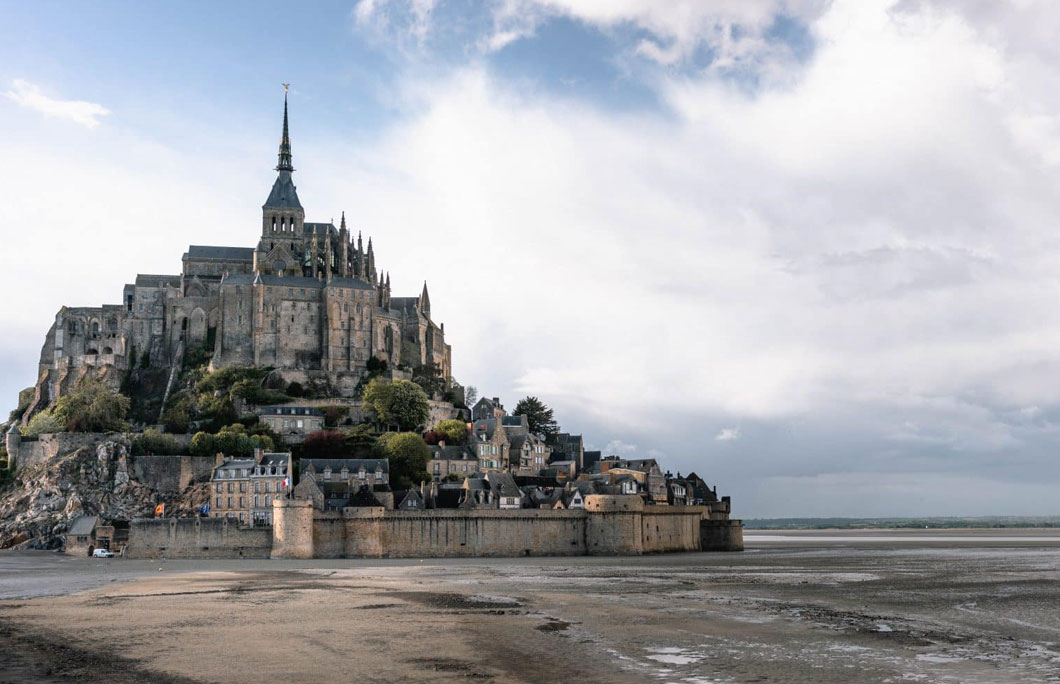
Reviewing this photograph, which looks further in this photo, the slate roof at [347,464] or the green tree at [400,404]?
the green tree at [400,404]

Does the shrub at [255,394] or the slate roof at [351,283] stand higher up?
the slate roof at [351,283]

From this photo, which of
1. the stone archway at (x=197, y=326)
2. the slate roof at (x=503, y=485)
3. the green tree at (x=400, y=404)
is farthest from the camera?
the stone archway at (x=197, y=326)

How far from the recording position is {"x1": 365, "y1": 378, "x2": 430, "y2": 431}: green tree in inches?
3393

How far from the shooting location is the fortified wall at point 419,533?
66.9 meters

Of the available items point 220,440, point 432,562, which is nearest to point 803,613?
point 432,562

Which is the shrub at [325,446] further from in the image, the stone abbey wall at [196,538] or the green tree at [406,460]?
the stone abbey wall at [196,538]

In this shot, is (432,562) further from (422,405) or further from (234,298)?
(234,298)

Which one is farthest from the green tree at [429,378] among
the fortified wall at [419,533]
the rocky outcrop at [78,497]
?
the rocky outcrop at [78,497]

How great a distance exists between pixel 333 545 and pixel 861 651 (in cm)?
4509

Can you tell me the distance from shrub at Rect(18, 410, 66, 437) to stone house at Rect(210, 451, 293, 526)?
17451 mm

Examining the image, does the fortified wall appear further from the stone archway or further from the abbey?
the stone archway

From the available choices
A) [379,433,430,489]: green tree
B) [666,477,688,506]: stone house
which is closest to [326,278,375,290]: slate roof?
[379,433,430,489]: green tree

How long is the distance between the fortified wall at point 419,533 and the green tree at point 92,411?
689 inches

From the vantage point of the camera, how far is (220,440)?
79.3 meters
